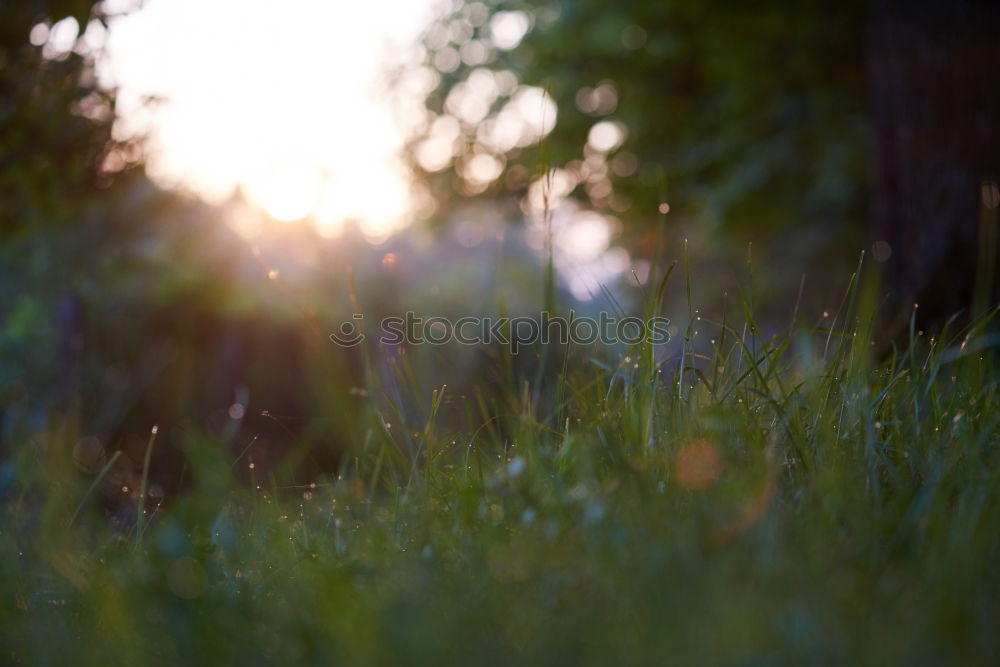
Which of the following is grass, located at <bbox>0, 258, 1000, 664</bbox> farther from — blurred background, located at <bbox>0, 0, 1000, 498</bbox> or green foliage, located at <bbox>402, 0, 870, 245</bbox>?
green foliage, located at <bbox>402, 0, 870, 245</bbox>

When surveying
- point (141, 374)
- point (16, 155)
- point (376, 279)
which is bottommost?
point (141, 374)

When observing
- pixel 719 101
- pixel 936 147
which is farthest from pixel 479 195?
pixel 936 147

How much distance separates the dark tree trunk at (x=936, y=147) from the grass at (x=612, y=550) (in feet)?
9.51

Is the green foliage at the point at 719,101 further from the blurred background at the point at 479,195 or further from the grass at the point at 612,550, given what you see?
the grass at the point at 612,550

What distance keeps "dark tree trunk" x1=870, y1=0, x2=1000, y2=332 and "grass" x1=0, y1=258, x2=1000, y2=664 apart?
290cm

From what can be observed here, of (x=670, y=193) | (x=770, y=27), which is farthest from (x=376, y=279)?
(x=770, y=27)

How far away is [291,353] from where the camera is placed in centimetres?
912

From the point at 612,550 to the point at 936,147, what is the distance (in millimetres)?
4552

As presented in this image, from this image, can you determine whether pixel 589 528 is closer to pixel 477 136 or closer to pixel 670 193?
pixel 670 193

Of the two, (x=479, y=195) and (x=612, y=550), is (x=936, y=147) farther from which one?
(x=479, y=195)

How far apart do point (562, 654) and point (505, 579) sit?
238mm

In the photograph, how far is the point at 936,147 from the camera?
5000mm

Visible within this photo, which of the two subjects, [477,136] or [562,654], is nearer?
[562,654]

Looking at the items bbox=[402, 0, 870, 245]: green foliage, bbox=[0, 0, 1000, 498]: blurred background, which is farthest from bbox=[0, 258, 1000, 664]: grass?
bbox=[402, 0, 870, 245]: green foliage
